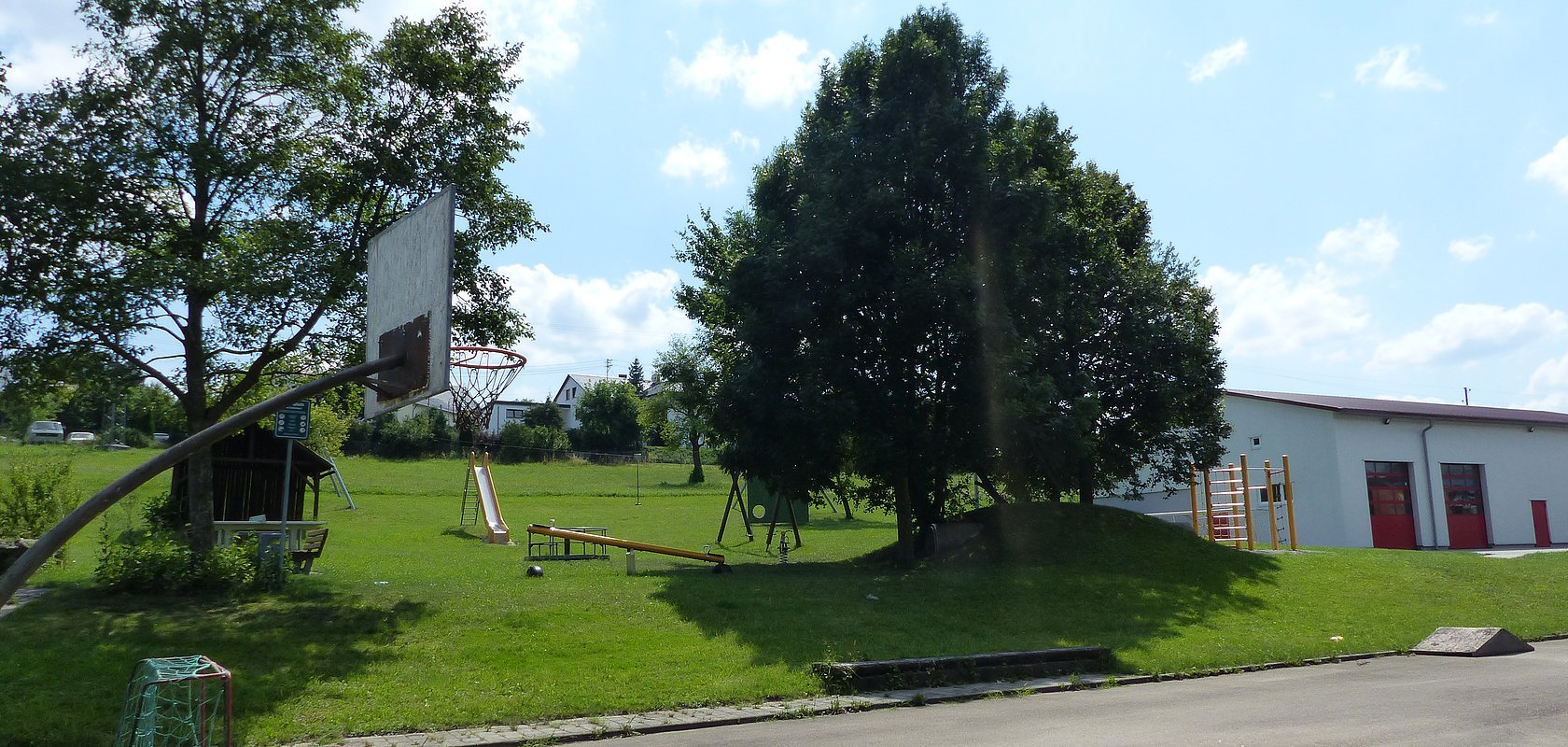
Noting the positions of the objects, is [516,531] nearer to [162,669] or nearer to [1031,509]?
[1031,509]

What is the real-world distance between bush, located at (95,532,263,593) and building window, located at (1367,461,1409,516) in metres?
35.4

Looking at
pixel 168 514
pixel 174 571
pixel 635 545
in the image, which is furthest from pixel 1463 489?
pixel 168 514

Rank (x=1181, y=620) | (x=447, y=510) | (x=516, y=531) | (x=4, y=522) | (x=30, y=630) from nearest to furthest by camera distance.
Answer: (x=30, y=630) < (x=1181, y=620) < (x=4, y=522) < (x=516, y=531) < (x=447, y=510)

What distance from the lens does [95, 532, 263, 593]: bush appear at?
1330 centimetres

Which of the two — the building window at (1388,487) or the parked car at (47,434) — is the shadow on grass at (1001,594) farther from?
the parked car at (47,434)

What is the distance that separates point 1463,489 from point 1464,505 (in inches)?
24.0

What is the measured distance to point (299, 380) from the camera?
56.9ft

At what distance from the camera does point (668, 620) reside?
1372 centimetres

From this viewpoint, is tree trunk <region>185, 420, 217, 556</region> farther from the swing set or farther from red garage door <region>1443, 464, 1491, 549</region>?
red garage door <region>1443, 464, 1491, 549</region>

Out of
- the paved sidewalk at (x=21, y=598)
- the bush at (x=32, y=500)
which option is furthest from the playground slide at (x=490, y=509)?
the paved sidewalk at (x=21, y=598)

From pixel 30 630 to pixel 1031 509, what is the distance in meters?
18.9

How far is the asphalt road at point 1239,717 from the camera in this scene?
26.9 ft

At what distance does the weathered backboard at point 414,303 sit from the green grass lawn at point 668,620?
4.29m

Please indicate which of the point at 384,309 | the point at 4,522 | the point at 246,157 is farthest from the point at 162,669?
the point at 4,522
